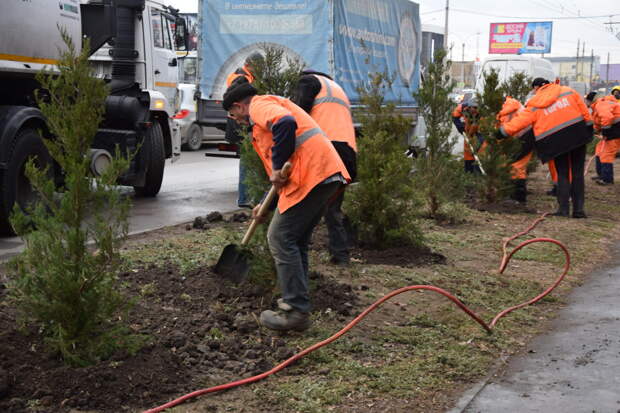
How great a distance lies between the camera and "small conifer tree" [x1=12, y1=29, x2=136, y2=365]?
3816 mm

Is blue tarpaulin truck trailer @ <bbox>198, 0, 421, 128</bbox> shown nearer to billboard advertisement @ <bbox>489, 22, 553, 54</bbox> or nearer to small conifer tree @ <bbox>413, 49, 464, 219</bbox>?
small conifer tree @ <bbox>413, 49, 464, 219</bbox>

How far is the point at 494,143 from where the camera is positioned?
1114 cm

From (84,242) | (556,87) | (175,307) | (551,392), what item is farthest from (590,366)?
(556,87)

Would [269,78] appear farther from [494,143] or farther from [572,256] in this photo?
[494,143]

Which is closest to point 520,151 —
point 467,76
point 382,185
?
point 382,185

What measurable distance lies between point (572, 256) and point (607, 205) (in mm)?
4777

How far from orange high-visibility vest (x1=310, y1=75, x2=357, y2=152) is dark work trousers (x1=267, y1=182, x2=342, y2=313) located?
162cm

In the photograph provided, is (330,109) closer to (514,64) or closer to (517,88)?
(517,88)

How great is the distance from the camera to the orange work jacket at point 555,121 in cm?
1029

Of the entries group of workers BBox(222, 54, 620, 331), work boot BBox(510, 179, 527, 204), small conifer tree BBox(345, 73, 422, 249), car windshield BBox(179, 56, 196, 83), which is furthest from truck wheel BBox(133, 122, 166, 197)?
car windshield BBox(179, 56, 196, 83)

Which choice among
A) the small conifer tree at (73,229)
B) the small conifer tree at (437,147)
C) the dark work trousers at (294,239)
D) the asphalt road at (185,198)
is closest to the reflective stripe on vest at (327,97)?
Answer: the dark work trousers at (294,239)

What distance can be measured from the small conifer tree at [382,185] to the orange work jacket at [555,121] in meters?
3.36

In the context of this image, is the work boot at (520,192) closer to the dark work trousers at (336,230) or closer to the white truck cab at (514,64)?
the dark work trousers at (336,230)

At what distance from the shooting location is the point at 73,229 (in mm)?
3918
